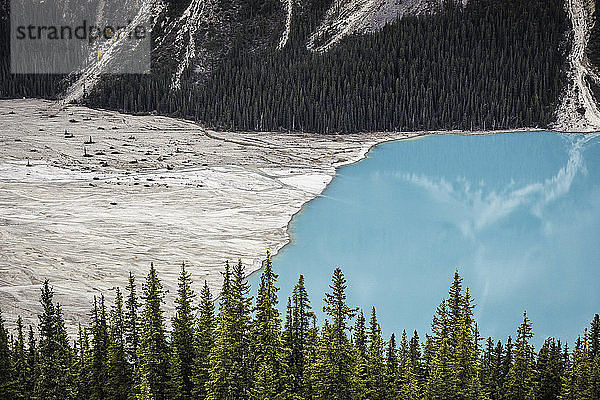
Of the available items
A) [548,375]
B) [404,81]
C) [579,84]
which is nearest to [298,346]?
[548,375]

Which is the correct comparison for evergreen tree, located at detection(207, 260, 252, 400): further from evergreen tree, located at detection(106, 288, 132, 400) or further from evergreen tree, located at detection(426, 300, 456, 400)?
evergreen tree, located at detection(426, 300, 456, 400)

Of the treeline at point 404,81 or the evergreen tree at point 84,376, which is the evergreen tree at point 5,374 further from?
the treeline at point 404,81

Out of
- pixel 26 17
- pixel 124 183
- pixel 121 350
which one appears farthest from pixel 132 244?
pixel 26 17

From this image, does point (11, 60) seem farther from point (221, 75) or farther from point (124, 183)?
point (124, 183)

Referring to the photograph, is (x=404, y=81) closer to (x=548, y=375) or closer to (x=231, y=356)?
(x=548, y=375)

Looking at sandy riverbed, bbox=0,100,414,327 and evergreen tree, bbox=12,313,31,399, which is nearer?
evergreen tree, bbox=12,313,31,399

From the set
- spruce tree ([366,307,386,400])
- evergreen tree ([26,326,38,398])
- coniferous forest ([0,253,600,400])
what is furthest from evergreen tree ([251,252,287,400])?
evergreen tree ([26,326,38,398])

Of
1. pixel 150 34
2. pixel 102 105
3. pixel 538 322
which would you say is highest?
pixel 150 34
